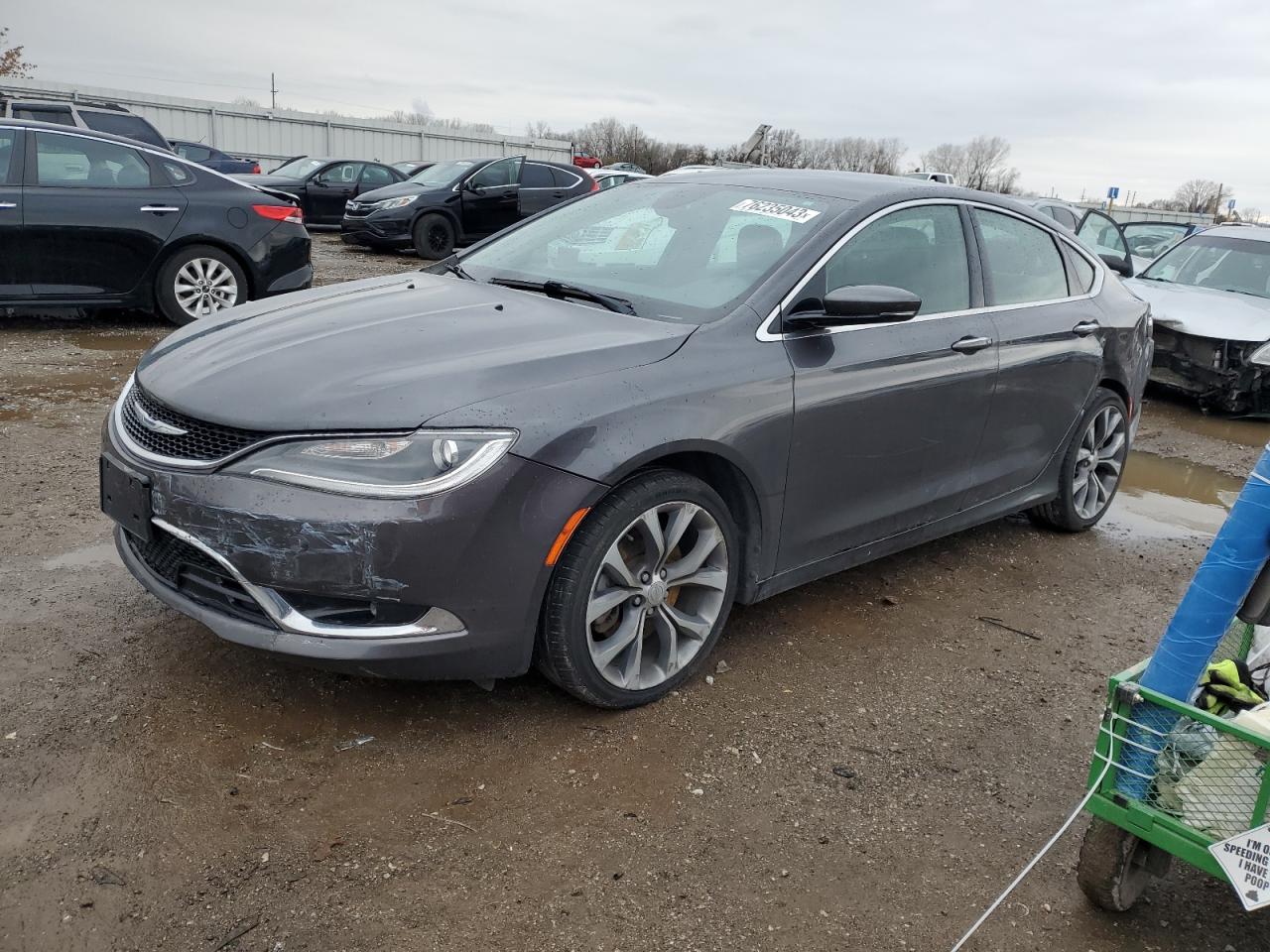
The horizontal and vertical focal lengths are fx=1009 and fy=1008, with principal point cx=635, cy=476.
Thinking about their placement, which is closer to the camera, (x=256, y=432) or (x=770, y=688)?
(x=256, y=432)

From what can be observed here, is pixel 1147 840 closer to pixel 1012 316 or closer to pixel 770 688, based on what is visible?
pixel 770 688

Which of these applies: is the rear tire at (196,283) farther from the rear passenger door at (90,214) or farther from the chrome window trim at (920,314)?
the chrome window trim at (920,314)

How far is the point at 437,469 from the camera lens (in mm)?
2549

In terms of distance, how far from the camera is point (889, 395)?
3.54 meters

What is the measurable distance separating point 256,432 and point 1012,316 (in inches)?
119

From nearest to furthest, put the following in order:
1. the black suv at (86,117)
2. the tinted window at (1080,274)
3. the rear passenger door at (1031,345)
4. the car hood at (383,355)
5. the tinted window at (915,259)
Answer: the car hood at (383,355)
the tinted window at (915,259)
the rear passenger door at (1031,345)
the tinted window at (1080,274)
the black suv at (86,117)

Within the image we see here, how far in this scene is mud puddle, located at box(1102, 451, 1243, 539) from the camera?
5.43 metres

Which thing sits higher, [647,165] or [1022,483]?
[647,165]

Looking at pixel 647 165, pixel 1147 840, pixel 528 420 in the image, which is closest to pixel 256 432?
pixel 528 420

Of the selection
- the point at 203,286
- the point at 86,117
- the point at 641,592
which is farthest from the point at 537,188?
the point at 641,592

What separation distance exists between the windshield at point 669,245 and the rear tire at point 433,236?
11.0m

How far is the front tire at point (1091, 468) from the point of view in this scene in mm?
4766

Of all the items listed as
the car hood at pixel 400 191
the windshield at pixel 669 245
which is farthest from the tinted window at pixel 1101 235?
the windshield at pixel 669 245

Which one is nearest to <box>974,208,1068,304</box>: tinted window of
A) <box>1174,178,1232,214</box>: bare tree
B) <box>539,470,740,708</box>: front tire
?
→ <box>539,470,740,708</box>: front tire
